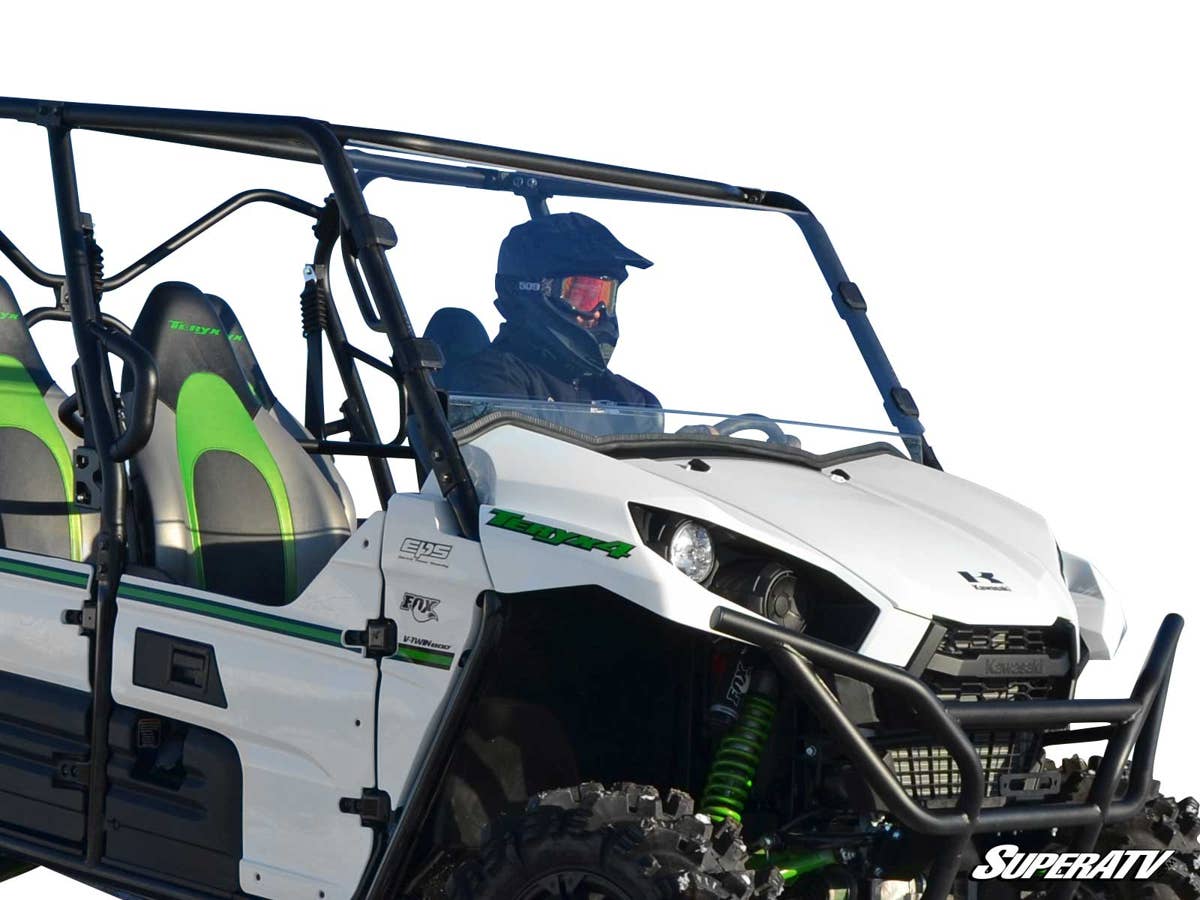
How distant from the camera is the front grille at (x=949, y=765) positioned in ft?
17.4

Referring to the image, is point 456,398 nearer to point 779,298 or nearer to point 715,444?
point 715,444

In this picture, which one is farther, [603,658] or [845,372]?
[845,372]

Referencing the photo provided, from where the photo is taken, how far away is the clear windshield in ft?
19.5

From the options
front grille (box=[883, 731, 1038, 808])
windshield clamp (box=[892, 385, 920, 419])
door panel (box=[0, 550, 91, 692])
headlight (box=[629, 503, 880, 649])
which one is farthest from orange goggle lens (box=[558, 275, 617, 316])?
front grille (box=[883, 731, 1038, 808])

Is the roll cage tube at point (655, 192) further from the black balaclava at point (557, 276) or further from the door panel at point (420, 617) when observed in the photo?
the door panel at point (420, 617)

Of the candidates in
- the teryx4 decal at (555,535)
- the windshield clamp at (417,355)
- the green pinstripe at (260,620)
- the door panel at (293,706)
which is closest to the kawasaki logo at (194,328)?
the green pinstripe at (260,620)

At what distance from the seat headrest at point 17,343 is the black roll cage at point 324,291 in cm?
29

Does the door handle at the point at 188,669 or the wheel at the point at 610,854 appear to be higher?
the door handle at the point at 188,669

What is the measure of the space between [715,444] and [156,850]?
2.05m

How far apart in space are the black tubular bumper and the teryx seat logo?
0.16ft

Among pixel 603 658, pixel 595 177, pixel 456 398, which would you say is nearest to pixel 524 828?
pixel 603 658

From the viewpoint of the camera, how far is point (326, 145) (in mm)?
5840

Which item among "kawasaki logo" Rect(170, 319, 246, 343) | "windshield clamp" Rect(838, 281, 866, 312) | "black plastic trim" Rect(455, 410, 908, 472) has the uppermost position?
"kawasaki logo" Rect(170, 319, 246, 343)

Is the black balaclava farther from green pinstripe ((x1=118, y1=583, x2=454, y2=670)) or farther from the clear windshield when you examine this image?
green pinstripe ((x1=118, y1=583, x2=454, y2=670))
